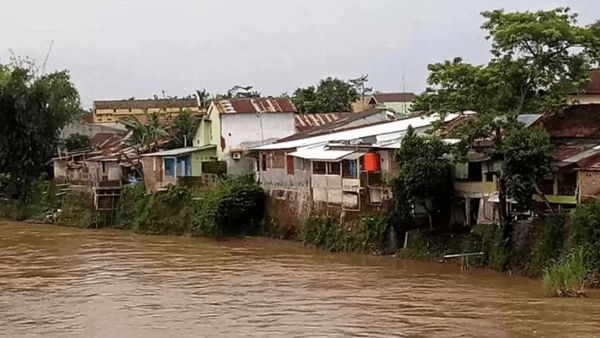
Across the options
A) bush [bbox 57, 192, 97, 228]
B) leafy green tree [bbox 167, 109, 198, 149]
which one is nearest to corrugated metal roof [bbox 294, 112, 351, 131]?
leafy green tree [bbox 167, 109, 198, 149]

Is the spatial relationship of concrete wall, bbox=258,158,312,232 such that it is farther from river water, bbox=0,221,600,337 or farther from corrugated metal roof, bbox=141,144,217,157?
corrugated metal roof, bbox=141,144,217,157

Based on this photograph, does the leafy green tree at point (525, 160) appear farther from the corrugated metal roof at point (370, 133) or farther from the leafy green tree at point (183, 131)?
the leafy green tree at point (183, 131)

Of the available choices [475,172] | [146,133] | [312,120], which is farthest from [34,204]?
[475,172]

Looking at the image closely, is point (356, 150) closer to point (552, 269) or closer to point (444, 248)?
point (444, 248)

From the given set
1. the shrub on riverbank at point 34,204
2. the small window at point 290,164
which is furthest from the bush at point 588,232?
the shrub on riverbank at point 34,204

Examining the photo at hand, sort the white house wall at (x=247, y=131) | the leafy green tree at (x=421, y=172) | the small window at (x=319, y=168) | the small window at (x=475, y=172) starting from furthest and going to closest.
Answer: the white house wall at (x=247, y=131) → the small window at (x=319, y=168) → the small window at (x=475, y=172) → the leafy green tree at (x=421, y=172)

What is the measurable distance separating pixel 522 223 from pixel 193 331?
9.09 meters

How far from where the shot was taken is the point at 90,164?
37.9 m

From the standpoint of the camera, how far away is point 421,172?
2291 centimetres

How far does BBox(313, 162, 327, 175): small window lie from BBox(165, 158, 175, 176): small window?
801cm

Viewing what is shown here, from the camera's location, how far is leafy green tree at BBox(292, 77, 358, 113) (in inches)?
1932

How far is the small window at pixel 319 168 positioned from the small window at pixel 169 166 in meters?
8.01

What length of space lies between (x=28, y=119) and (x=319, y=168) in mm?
15610

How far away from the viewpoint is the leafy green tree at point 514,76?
70.3 feet
